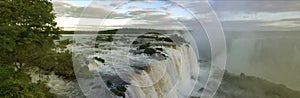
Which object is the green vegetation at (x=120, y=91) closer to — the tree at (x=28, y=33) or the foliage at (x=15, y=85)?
the tree at (x=28, y=33)

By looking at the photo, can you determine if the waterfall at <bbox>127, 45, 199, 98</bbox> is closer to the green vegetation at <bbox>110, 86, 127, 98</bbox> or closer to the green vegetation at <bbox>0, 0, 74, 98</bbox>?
the green vegetation at <bbox>110, 86, 127, 98</bbox>

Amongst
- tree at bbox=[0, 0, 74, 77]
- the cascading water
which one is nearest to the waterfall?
the cascading water

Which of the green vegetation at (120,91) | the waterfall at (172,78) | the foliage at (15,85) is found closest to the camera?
the foliage at (15,85)

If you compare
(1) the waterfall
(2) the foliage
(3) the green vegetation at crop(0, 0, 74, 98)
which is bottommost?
(1) the waterfall

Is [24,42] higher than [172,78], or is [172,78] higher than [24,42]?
[24,42]

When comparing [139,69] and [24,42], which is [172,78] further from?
[24,42]

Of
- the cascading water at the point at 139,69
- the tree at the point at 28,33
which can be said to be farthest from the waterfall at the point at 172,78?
the tree at the point at 28,33

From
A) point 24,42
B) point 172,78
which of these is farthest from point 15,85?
point 172,78

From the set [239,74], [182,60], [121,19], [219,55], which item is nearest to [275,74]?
[239,74]
